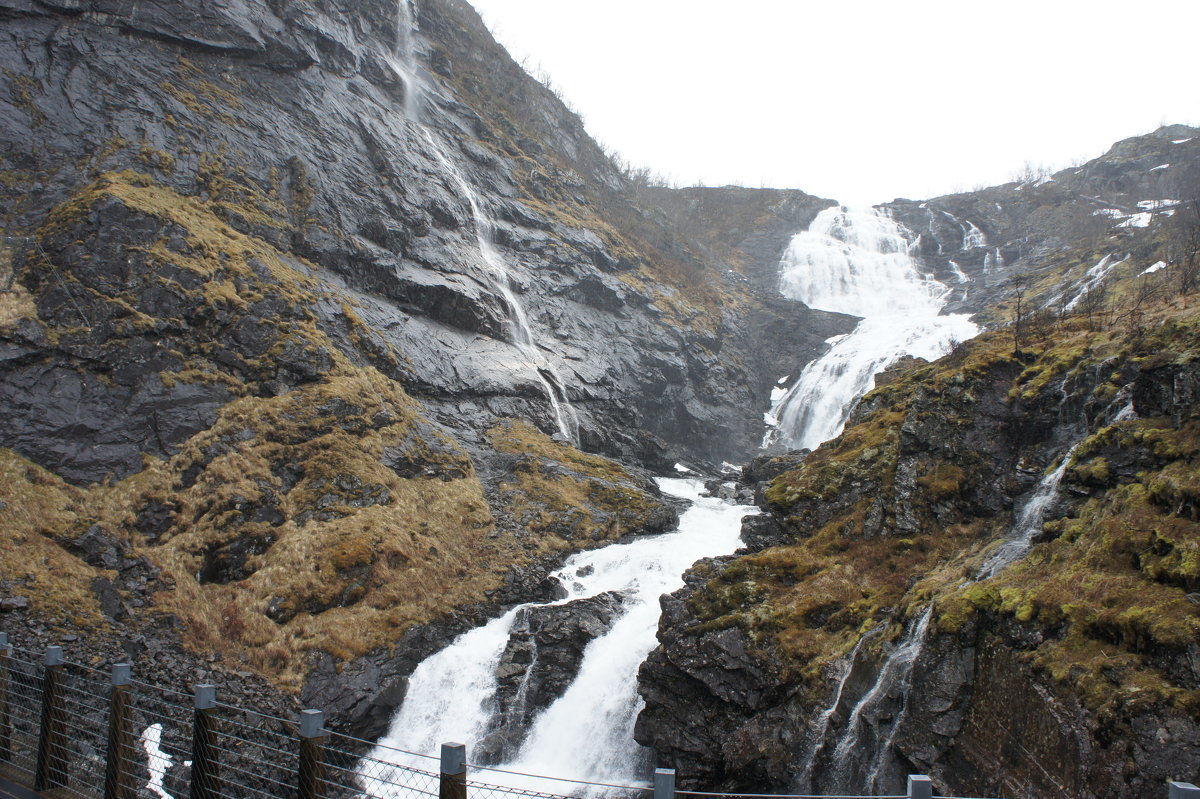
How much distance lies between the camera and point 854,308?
59.9 metres

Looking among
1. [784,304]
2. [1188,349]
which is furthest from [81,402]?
[784,304]

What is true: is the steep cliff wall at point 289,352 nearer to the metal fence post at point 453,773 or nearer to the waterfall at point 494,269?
the waterfall at point 494,269

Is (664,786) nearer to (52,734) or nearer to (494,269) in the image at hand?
(52,734)

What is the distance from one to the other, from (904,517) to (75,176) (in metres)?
30.2

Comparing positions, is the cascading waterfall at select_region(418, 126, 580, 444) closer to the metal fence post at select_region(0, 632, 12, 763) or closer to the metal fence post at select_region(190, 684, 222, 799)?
the metal fence post at select_region(0, 632, 12, 763)

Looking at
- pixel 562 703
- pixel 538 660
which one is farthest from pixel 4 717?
pixel 538 660

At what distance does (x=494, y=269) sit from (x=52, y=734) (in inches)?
1332

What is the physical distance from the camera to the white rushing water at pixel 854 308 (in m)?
41.6

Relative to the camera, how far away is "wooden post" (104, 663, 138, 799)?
631 cm

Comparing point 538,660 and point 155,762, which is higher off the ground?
point 538,660

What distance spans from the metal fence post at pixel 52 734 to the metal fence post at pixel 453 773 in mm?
4417

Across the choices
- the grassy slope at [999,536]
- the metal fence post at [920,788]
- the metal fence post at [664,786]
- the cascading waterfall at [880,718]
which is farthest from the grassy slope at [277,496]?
the metal fence post at [920,788]

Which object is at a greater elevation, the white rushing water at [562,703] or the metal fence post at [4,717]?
the metal fence post at [4,717]

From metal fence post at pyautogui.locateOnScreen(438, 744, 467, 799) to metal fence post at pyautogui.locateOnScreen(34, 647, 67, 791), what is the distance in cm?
442
